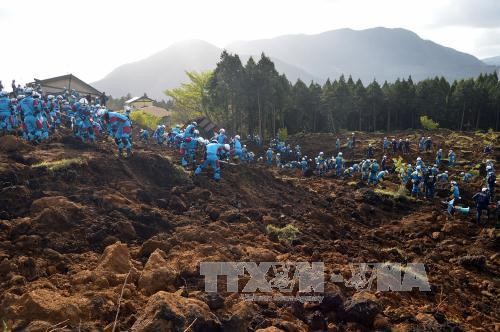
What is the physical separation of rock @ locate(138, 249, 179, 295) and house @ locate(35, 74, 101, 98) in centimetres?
3465

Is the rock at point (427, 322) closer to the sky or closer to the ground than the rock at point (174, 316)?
closer to the ground

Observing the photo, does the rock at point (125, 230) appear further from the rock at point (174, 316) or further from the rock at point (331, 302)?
the rock at point (331, 302)

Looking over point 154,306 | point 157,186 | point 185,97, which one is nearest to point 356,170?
point 157,186

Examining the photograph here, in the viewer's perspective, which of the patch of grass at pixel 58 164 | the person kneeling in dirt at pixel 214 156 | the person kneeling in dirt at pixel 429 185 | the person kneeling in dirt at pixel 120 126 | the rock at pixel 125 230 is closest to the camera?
the rock at pixel 125 230

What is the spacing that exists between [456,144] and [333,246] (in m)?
38.9

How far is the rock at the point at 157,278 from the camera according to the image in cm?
723

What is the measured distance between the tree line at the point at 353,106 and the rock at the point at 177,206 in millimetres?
39349

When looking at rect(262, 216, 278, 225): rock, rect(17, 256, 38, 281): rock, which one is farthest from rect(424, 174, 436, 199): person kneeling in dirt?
rect(17, 256, 38, 281): rock

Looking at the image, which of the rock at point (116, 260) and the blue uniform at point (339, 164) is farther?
the blue uniform at point (339, 164)

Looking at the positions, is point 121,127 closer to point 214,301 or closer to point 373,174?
point 214,301

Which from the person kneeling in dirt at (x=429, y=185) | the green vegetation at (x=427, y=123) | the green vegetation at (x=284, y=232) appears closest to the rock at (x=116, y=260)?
the green vegetation at (x=284, y=232)

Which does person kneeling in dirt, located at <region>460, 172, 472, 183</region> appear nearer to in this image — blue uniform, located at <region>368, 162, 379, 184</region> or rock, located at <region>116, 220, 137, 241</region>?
blue uniform, located at <region>368, 162, 379, 184</region>

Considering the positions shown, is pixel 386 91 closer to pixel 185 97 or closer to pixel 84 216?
pixel 185 97

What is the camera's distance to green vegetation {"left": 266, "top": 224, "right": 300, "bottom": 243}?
11.8 m
